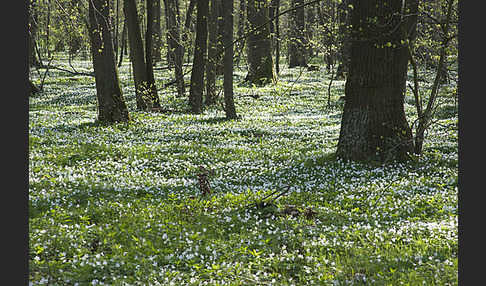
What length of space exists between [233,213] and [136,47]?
1533 centimetres

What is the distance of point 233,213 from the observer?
320 inches

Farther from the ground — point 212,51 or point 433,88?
point 212,51

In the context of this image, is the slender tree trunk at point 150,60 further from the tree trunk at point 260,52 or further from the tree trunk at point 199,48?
the tree trunk at point 260,52

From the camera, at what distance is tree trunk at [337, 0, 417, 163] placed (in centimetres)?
1090

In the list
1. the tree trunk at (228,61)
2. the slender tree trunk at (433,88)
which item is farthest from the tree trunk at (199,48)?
the slender tree trunk at (433,88)

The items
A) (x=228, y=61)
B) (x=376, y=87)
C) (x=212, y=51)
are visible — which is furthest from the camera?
(x=212, y=51)

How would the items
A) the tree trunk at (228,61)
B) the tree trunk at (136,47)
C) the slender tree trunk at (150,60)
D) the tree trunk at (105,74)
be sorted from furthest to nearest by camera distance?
the slender tree trunk at (150,60), the tree trunk at (136,47), the tree trunk at (228,61), the tree trunk at (105,74)

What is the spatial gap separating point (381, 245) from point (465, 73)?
126 inches

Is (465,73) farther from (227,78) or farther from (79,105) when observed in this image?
(79,105)

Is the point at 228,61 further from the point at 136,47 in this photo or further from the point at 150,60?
the point at 136,47

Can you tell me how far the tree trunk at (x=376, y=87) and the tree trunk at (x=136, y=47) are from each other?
11732 millimetres

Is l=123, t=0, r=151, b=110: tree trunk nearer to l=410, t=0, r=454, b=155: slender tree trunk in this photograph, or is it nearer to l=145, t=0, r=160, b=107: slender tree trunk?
l=145, t=0, r=160, b=107: slender tree trunk

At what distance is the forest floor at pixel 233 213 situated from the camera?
229 inches

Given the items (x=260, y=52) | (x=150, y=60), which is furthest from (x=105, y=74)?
(x=260, y=52)
